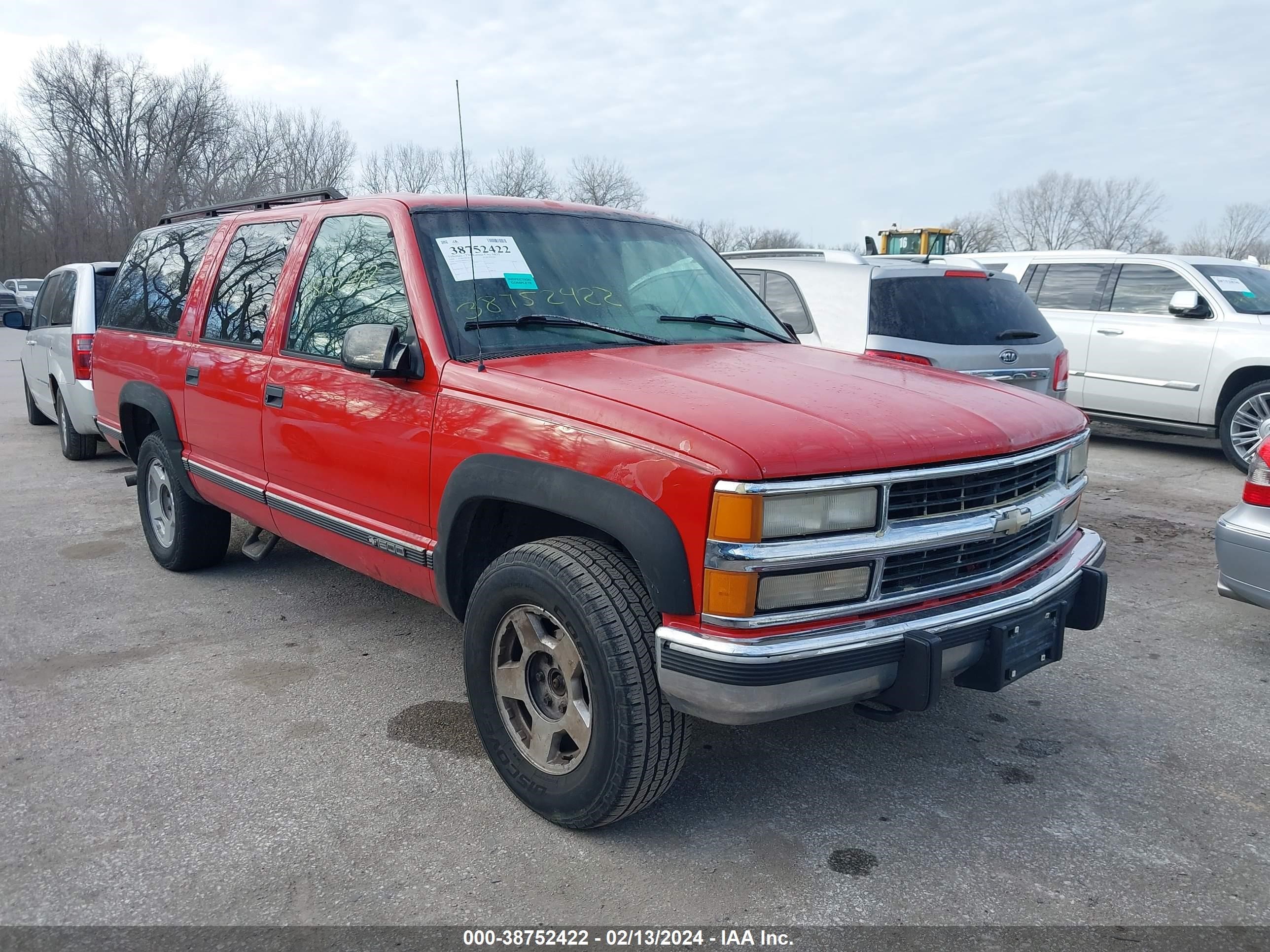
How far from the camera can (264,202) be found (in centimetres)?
473

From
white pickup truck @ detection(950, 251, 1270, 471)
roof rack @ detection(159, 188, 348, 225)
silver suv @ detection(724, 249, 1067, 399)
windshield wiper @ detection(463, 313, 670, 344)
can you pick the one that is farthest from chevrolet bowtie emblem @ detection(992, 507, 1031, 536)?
white pickup truck @ detection(950, 251, 1270, 471)

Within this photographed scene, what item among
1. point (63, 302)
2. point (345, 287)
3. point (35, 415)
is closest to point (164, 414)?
point (345, 287)

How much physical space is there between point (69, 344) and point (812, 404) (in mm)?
7471

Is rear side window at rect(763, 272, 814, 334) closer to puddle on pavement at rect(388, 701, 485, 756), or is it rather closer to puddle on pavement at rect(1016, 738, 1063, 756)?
puddle on pavement at rect(1016, 738, 1063, 756)

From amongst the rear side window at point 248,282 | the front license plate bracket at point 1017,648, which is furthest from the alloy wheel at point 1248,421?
the rear side window at point 248,282

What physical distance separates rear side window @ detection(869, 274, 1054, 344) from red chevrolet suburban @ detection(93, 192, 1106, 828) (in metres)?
2.17

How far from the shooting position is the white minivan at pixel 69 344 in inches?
311

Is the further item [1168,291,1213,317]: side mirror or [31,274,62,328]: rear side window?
[31,274,62,328]: rear side window

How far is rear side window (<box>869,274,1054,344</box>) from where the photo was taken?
6188 millimetres

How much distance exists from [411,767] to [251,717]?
29.5 inches

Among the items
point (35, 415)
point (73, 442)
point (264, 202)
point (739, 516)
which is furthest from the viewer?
point (35, 415)

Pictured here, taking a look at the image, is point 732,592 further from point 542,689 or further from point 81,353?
point 81,353

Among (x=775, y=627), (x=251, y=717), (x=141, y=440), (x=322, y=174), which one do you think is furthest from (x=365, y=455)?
(x=322, y=174)

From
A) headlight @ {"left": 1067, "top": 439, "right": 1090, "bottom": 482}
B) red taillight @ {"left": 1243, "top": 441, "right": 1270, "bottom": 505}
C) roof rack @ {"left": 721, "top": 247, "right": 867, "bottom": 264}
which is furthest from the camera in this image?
roof rack @ {"left": 721, "top": 247, "right": 867, "bottom": 264}
